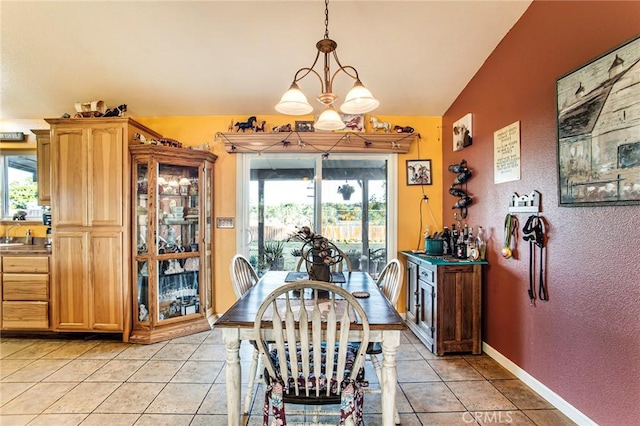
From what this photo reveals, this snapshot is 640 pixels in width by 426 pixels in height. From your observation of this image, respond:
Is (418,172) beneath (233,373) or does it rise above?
above

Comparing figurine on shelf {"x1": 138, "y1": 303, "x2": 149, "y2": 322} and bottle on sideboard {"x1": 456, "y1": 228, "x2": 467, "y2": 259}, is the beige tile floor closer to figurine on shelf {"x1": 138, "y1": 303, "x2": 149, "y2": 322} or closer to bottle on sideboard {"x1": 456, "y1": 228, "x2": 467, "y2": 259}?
figurine on shelf {"x1": 138, "y1": 303, "x2": 149, "y2": 322}

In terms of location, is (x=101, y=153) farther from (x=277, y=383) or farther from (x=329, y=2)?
(x=277, y=383)

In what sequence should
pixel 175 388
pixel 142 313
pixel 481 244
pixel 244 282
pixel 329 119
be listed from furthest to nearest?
pixel 142 313
pixel 481 244
pixel 244 282
pixel 175 388
pixel 329 119

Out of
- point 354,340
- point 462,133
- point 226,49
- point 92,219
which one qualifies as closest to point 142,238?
point 92,219

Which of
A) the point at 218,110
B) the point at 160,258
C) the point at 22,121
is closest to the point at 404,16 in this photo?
the point at 218,110

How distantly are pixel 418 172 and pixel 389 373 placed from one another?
8.67ft

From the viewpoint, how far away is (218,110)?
3.54 meters

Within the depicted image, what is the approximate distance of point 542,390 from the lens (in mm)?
2098

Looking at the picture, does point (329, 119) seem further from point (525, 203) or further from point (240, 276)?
point (525, 203)

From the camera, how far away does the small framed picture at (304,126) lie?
3551 mm

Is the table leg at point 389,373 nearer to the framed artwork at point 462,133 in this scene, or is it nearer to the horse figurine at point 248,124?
the framed artwork at point 462,133

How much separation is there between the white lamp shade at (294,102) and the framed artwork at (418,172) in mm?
2095

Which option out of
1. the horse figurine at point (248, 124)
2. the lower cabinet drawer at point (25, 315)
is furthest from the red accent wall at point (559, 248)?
the lower cabinet drawer at point (25, 315)

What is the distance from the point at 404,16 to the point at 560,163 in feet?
5.11
